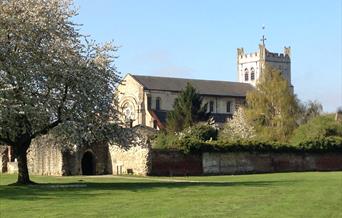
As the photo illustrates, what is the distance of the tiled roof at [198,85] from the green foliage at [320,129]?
3519 cm

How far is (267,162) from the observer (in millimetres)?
63500

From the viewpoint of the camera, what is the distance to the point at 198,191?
1101 inches

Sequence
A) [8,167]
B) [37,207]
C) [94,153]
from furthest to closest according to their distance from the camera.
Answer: [8,167], [94,153], [37,207]

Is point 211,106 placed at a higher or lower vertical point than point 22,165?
higher

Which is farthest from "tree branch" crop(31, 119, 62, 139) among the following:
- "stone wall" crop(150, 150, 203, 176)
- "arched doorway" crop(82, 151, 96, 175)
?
"arched doorway" crop(82, 151, 96, 175)

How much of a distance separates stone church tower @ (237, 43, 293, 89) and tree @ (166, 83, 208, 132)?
6023cm

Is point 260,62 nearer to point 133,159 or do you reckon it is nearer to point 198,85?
point 198,85

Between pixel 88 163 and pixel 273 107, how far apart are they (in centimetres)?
3335

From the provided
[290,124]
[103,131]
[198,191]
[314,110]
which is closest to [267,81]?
[290,124]

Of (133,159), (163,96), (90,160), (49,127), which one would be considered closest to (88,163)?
A: (90,160)

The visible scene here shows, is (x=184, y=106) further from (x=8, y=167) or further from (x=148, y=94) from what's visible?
(x=8, y=167)

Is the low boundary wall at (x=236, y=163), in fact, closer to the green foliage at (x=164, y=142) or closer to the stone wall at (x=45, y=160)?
the green foliage at (x=164, y=142)

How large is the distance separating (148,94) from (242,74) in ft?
191

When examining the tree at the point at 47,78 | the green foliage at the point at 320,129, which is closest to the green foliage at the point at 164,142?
the green foliage at the point at 320,129
